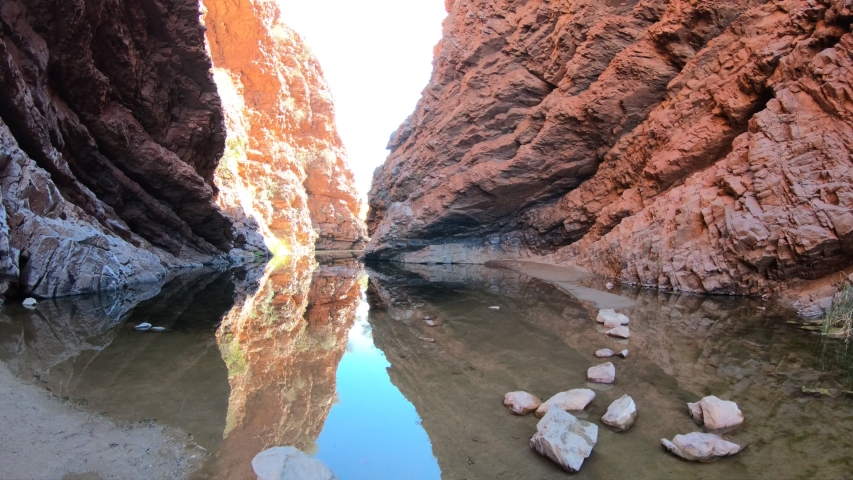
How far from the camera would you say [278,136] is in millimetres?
48281

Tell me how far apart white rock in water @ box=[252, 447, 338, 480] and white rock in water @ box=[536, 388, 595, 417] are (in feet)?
5.53

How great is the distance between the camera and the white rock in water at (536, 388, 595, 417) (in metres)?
3.45

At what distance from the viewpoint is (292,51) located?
2069 inches

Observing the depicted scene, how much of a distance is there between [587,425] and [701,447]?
0.68 metres

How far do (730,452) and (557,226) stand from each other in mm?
15062

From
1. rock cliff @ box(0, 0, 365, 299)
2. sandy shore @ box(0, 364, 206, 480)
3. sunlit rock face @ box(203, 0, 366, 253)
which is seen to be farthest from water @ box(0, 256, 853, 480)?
sunlit rock face @ box(203, 0, 366, 253)

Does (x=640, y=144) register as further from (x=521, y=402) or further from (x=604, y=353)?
(x=521, y=402)

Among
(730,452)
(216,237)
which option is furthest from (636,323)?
(216,237)

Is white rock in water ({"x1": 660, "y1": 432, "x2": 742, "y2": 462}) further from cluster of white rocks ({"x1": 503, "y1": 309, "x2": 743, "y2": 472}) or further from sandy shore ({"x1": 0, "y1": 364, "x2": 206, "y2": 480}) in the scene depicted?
sandy shore ({"x1": 0, "y1": 364, "x2": 206, "y2": 480})

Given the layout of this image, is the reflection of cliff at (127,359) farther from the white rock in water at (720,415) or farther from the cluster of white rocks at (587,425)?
the white rock in water at (720,415)

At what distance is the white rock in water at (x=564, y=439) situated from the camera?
270 cm

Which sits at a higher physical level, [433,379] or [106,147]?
[106,147]

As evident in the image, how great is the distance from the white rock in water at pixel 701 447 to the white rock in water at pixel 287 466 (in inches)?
84.9

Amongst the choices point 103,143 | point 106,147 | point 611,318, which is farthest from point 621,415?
point 106,147
